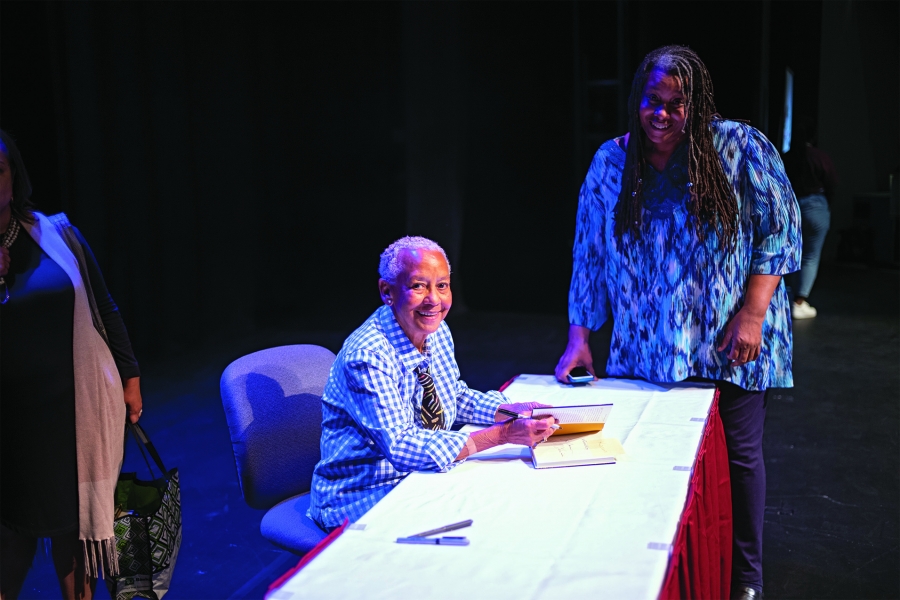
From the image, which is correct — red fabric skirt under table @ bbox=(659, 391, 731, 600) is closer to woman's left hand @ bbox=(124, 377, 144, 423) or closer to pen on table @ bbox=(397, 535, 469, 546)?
pen on table @ bbox=(397, 535, 469, 546)

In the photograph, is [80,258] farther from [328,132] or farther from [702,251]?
[328,132]

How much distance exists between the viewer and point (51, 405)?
2199 millimetres

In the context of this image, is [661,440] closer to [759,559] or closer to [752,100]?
[759,559]

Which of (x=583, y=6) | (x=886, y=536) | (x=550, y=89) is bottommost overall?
(x=886, y=536)

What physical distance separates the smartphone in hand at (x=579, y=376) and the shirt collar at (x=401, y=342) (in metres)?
0.65

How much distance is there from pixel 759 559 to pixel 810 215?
507cm

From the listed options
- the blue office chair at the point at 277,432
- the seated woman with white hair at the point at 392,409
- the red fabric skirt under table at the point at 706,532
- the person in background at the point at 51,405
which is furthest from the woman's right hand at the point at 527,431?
the person in background at the point at 51,405

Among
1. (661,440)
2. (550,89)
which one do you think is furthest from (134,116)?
(661,440)

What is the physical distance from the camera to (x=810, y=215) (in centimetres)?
686

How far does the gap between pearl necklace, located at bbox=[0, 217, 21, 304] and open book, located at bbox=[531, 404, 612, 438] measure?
134 cm

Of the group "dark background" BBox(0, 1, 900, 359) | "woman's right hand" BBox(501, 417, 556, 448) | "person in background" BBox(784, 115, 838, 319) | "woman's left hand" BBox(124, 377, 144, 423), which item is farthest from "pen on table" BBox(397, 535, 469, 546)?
"person in background" BBox(784, 115, 838, 319)

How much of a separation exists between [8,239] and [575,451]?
4.95 ft

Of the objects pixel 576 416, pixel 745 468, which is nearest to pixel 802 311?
pixel 745 468

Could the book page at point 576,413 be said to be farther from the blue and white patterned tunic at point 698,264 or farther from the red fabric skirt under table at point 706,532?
→ the blue and white patterned tunic at point 698,264
